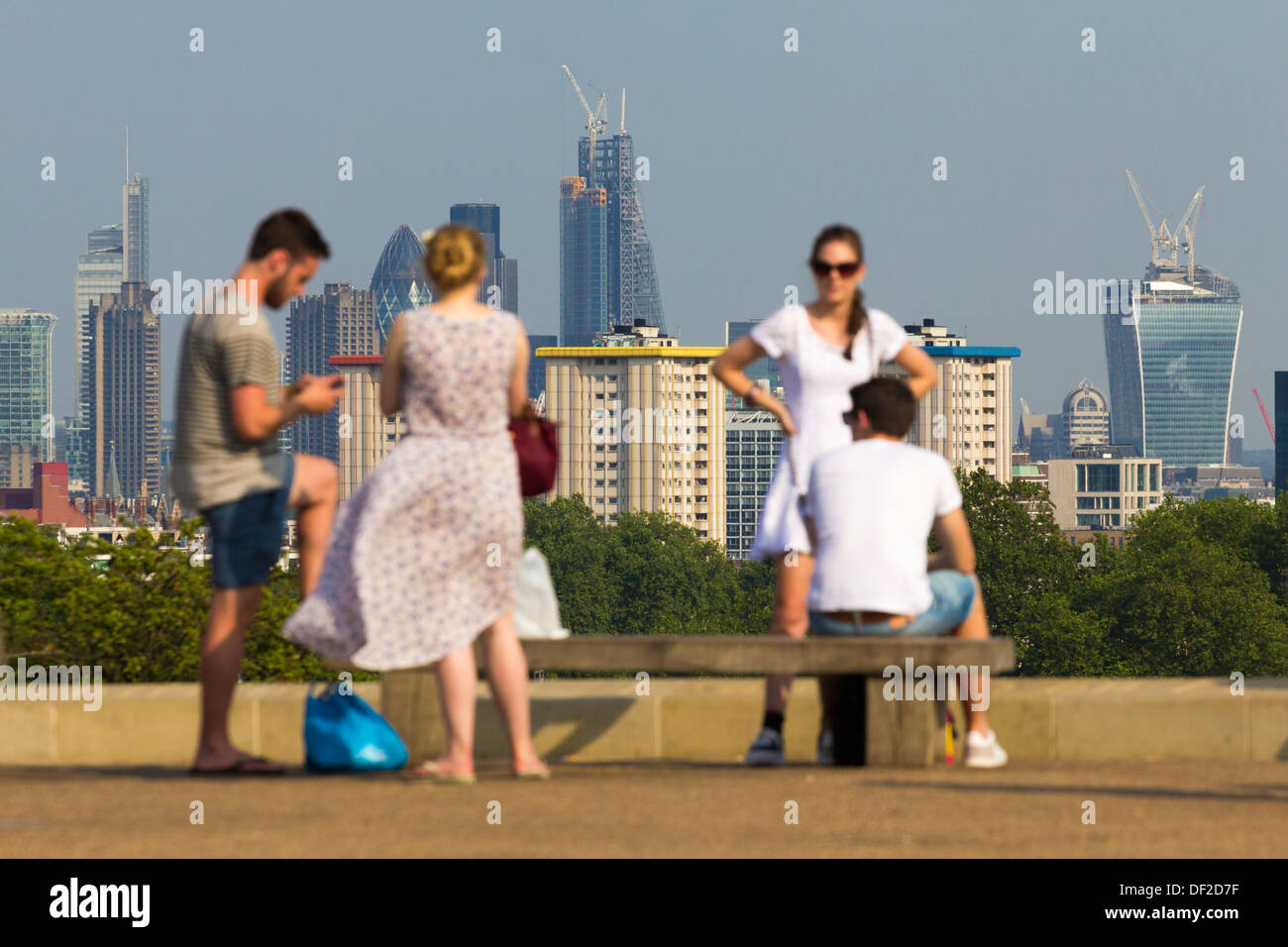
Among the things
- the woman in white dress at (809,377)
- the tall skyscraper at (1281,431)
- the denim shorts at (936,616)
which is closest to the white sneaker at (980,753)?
the denim shorts at (936,616)

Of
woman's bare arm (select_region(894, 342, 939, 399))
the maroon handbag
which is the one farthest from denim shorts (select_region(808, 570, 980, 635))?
the maroon handbag

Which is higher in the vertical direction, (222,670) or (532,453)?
(532,453)

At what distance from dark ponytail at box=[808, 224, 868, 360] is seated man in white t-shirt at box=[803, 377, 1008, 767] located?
28cm

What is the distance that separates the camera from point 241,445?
7.30 meters

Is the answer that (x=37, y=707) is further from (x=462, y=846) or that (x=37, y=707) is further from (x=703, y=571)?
(x=703, y=571)

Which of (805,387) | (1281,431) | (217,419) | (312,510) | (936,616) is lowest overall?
(936,616)

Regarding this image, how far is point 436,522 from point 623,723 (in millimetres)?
1581

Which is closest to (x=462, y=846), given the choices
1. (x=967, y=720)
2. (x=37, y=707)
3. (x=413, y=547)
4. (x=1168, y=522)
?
(x=413, y=547)

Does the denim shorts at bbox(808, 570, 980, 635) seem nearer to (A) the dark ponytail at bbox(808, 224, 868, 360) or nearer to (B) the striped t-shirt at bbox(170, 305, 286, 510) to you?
(A) the dark ponytail at bbox(808, 224, 868, 360)

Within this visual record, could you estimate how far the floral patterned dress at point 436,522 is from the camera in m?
7.00

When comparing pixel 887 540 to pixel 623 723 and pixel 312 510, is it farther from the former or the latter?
pixel 312 510

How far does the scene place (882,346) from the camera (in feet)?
26.0

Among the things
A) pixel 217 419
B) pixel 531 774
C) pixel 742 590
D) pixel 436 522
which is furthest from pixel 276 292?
pixel 742 590

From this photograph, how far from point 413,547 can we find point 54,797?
4.49 ft
